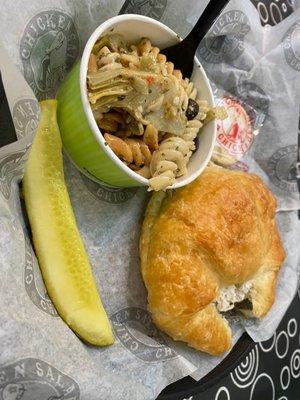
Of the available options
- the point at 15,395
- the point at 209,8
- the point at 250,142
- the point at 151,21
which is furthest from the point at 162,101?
the point at 15,395

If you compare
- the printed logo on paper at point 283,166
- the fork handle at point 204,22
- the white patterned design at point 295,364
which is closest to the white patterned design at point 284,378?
the white patterned design at point 295,364

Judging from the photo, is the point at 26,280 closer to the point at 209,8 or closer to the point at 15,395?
the point at 15,395

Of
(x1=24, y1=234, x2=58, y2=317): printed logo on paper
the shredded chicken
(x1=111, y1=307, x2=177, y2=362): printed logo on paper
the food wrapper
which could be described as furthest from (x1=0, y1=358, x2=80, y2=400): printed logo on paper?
the shredded chicken

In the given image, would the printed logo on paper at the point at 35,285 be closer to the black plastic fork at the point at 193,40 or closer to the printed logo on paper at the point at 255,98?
the black plastic fork at the point at 193,40

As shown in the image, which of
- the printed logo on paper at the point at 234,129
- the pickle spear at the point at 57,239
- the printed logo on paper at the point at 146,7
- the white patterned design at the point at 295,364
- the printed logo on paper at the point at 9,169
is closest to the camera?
the printed logo on paper at the point at 9,169

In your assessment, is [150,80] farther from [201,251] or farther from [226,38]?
[226,38]

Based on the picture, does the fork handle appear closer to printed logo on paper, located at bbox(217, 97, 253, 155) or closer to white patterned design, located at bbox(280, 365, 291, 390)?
printed logo on paper, located at bbox(217, 97, 253, 155)
